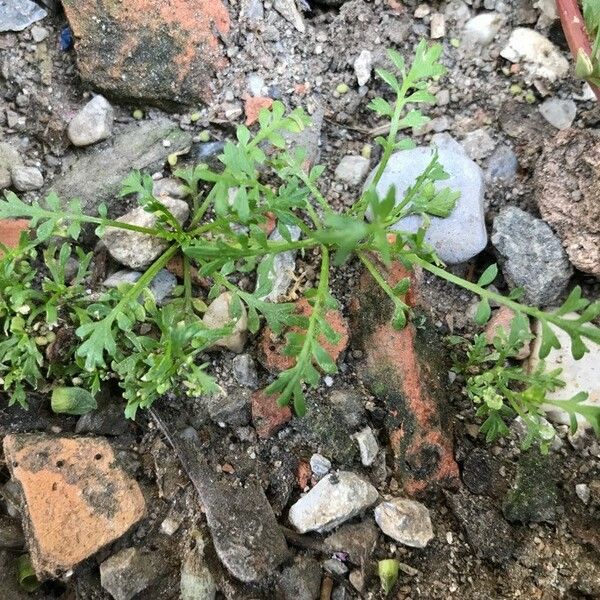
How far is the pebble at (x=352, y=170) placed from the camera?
2.64 metres

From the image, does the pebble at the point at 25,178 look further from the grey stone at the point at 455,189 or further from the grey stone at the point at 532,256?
the grey stone at the point at 532,256

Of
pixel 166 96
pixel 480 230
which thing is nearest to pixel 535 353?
pixel 480 230

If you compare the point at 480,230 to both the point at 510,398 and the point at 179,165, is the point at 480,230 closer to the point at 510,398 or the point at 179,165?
the point at 510,398

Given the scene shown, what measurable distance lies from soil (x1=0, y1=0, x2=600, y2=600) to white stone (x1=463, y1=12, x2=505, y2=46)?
3 cm

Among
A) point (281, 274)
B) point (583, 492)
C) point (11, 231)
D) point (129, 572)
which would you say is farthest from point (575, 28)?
point (129, 572)

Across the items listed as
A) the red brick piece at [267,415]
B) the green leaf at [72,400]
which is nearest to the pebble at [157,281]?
the green leaf at [72,400]

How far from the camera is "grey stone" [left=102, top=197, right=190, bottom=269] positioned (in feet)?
8.04

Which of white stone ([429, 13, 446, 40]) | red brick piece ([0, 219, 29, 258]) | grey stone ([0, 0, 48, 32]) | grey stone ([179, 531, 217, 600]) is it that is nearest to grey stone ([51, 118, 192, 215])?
red brick piece ([0, 219, 29, 258])

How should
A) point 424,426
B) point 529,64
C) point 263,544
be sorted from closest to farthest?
point 263,544 → point 424,426 → point 529,64

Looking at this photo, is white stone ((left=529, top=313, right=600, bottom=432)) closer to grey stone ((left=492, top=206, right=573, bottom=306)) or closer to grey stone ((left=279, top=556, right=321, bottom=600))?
grey stone ((left=492, top=206, right=573, bottom=306))

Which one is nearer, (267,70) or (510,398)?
(510,398)

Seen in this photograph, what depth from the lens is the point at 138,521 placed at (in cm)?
222

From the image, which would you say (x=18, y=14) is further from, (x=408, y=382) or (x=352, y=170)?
(x=408, y=382)

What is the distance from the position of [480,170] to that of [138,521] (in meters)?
1.74
